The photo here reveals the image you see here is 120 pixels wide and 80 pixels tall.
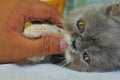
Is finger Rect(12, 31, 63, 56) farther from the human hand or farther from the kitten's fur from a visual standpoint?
the kitten's fur

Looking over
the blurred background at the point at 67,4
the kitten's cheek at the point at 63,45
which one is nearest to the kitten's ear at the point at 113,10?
the kitten's cheek at the point at 63,45

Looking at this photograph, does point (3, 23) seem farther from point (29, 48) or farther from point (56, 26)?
point (56, 26)

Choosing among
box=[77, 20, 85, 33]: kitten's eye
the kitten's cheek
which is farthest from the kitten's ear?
the kitten's cheek

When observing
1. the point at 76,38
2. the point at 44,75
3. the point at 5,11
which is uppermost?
the point at 5,11

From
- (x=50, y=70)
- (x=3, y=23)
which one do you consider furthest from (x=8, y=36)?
(x=50, y=70)

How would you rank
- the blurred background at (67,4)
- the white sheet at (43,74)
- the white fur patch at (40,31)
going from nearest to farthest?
1. the white sheet at (43,74)
2. the white fur patch at (40,31)
3. the blurred background at (67,4)

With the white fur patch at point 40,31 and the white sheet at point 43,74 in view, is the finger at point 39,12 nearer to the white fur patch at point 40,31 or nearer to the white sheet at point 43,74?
the white fur patch at point 40,31

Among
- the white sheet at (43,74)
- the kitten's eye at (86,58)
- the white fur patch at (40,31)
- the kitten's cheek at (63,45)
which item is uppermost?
the white fur patch at (40,31)

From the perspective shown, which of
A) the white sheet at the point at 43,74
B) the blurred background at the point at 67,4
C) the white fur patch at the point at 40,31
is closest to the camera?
the white sheet at the point at 43,74
